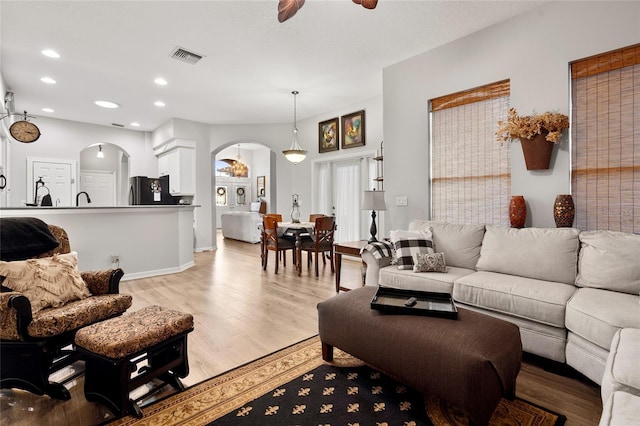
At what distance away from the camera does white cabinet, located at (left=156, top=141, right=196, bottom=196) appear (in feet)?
23.6

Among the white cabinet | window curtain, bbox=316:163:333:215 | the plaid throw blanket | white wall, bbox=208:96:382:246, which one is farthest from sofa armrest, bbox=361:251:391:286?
the white cabinet

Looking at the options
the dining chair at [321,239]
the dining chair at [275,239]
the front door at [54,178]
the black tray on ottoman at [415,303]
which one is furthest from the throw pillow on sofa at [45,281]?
the front door at [54,178]

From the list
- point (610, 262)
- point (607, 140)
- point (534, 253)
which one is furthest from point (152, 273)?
point (607, 140)

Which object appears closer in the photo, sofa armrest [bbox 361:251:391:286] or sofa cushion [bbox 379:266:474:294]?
sofa cushion [bbox 379:266:474:294]

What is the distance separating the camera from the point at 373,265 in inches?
129

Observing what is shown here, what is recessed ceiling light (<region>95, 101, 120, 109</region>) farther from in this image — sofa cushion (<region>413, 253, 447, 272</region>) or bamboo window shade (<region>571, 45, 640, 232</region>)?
bamboo window shade (<region>571, 45, 640, 232</region>)

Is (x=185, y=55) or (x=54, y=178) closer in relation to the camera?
(x=185, y=55)

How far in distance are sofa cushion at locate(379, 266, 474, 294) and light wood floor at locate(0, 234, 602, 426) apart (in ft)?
2.51

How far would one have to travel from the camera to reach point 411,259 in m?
3.03

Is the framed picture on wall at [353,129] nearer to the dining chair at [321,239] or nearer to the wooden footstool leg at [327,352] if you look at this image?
the dining chair at [321,239]

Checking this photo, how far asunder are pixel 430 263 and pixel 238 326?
1.85m

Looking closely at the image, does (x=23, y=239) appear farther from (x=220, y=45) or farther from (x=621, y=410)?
(x=621, y=410)

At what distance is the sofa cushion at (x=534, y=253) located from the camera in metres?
2.49

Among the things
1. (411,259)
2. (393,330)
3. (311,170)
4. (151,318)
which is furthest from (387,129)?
(151,318)
